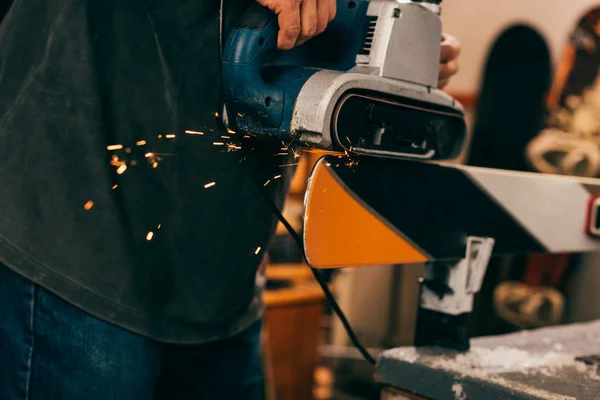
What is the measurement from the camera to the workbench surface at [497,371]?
731 mm

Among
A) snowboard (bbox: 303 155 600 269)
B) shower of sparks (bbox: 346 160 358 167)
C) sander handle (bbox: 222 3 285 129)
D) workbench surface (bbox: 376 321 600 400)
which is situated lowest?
workbench surface (bbox: 376 321 600 400)

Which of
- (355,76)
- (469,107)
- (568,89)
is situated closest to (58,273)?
(355,76)

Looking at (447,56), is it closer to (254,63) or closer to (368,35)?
(368,35)

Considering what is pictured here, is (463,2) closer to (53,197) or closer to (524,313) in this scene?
(524,313)

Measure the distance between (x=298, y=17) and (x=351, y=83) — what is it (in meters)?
0.11

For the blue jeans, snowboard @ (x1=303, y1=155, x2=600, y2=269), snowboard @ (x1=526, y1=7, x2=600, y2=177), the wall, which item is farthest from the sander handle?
the wall

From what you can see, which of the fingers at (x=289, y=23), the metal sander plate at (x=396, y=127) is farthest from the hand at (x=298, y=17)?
the metal sander plate at (x=396, y=127)

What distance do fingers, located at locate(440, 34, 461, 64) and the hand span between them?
29 centimetres

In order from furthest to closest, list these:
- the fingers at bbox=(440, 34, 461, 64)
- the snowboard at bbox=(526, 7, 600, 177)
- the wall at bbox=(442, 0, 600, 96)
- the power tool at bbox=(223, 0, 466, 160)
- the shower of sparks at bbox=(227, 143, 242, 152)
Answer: the wall at bbox=(442, 0, 600, 96)
the snowboard at bbox=(526, 7, 600, 177)
the fingers at bbox=(440, 34, 461, 64)
the shower of sparks at bbox=(227, 143, 242, 152)
the power tool at bbox=(223, 0, 466, 160)

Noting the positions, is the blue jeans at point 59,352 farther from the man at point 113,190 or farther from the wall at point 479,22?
the wall at point 479,22

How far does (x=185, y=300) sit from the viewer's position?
2.82 feet

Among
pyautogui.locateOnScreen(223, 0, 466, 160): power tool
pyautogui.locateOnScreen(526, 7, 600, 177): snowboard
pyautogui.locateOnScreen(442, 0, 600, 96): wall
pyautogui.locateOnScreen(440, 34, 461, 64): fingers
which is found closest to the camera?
pyautogui.locateOnScreen(223, 0, 466, 160): power tool

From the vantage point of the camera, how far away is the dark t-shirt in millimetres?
761

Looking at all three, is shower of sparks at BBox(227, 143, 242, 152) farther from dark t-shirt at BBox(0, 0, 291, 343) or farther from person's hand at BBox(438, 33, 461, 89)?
person's hand at BBox(438, 33, 461, 89)
